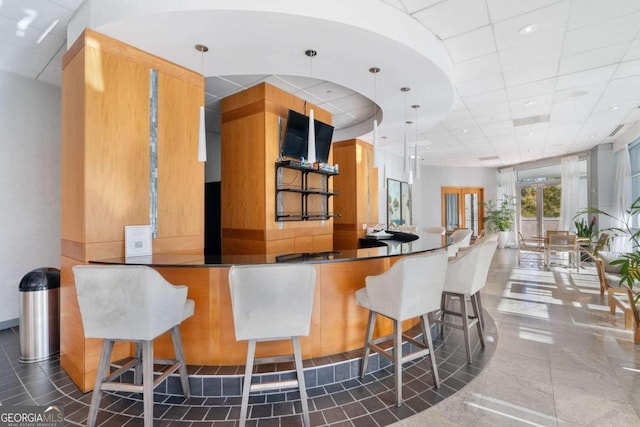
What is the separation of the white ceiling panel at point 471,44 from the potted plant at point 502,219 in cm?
913

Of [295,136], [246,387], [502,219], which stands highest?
[295,136]

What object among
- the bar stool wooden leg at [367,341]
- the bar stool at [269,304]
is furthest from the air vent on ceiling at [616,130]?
the bar stool at [269,304]

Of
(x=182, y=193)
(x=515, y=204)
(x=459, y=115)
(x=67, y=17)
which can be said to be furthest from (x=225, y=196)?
(x=515, y=204)

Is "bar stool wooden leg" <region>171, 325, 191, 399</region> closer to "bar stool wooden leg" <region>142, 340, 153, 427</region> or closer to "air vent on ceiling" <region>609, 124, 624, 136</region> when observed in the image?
"bar stool wooden leg" <region>142, 340, 153, 427</region>

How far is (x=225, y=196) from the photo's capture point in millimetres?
4562

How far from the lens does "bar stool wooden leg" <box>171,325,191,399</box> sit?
2.14m

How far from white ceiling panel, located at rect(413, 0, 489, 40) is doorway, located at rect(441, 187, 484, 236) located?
30.1 ft

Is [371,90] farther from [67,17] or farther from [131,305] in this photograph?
[131,305]

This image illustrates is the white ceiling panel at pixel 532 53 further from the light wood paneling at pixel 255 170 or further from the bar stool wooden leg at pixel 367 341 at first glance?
the bar stool wooden leg at pixel 367 341

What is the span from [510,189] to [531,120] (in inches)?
240

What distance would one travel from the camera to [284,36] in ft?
8.72

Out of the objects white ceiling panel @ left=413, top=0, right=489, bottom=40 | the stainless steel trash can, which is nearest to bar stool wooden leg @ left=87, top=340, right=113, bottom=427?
the stainless steel trash can

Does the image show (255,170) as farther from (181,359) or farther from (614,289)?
(614,289)

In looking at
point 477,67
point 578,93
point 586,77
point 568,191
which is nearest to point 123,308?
point 477,67
